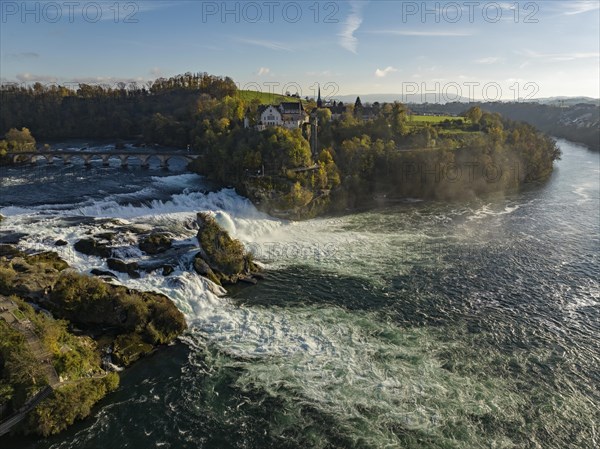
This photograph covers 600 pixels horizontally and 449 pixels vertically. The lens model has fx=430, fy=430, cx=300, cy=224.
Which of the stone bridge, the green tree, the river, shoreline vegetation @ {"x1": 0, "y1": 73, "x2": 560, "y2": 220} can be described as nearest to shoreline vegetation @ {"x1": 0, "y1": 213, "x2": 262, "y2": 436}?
the river

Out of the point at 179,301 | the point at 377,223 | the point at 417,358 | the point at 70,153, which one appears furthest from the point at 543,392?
the point at 70,153

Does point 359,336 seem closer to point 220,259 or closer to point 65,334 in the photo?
point 220,259

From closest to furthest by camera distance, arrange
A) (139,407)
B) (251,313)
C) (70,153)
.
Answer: (139,407)
(251,313)
(70,153)

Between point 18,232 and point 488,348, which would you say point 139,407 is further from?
point 18,232

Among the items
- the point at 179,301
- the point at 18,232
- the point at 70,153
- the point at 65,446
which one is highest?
the point at 70,153

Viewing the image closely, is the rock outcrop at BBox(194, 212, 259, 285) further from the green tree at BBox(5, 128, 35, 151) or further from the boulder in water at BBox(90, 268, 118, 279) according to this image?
the green tree at BBox(5, 128, 35, 151)

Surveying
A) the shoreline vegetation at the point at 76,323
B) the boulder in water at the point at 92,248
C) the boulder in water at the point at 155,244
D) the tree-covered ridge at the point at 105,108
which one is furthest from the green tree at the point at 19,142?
the boulder in water at the point at 155,244

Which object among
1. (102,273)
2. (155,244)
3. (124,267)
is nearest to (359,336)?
(124,267)
